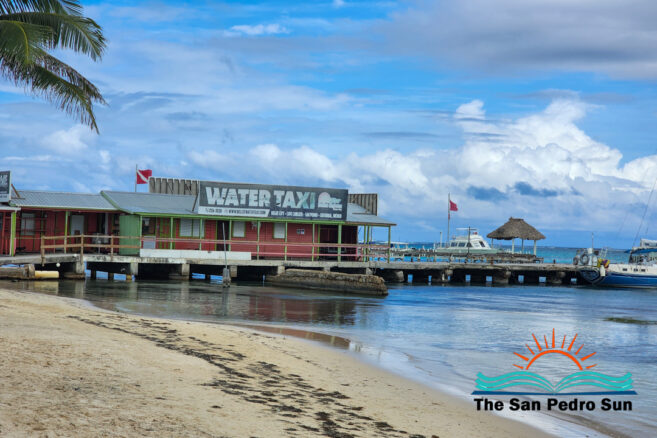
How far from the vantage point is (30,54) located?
50.8 ft

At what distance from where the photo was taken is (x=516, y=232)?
204ft

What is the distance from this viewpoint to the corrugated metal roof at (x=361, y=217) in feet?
140

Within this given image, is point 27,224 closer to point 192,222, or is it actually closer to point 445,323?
point 192,222

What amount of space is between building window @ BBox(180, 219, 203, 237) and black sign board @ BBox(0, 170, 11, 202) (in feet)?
31.5

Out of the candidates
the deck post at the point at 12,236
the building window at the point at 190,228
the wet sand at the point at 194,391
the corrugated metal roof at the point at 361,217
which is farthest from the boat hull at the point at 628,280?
the wet sand at the point at 194,391

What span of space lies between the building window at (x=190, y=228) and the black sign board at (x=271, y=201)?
1.39m

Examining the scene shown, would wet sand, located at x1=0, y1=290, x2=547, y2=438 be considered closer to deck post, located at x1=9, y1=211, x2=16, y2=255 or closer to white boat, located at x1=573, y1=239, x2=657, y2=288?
deck post, located at x1=9, y1=211, x2=16, y2=255

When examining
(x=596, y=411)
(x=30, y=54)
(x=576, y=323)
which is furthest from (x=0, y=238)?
(x=596, y=411)

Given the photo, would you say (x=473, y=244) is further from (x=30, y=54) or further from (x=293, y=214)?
(x=30, y=54)

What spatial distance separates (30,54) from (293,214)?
2603 cm

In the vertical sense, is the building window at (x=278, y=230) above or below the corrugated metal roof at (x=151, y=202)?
below

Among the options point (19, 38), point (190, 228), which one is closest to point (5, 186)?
point (190, 228)

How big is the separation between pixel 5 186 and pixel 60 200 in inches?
157

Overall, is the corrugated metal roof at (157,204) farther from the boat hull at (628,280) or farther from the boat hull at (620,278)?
the boat hull at (628,280)
